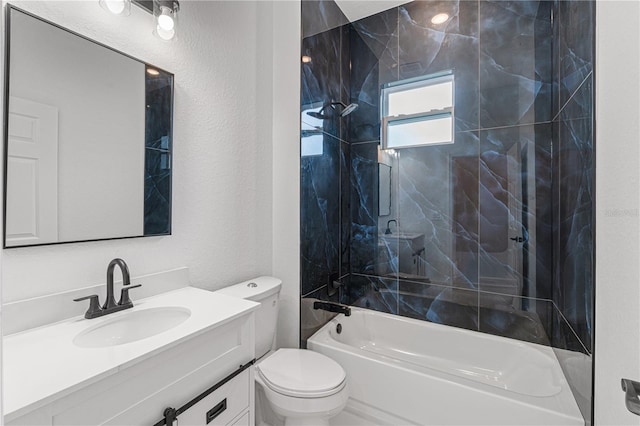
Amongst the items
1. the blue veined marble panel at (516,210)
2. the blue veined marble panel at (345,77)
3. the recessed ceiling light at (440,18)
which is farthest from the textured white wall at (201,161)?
the blue veined marble panel at (516,210)

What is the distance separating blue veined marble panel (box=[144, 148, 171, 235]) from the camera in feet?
5.02

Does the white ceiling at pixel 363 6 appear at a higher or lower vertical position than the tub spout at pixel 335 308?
higher

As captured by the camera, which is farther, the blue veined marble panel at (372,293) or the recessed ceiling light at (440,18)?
the blue veined marble panel at (372,293)

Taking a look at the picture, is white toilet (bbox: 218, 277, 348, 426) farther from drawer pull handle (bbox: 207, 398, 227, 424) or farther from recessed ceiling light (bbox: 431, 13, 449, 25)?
recessed ceiling light (bbox: 431, 13, 449, 25)

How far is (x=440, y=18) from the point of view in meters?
2.43

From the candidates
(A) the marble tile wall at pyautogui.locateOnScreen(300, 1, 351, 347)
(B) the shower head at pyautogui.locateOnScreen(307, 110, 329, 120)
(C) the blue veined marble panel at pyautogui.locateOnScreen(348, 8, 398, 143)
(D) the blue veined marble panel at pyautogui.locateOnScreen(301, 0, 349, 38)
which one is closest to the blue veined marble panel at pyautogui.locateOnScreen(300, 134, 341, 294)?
(A) the marble tile wall at pyautogui.locateOnScreen(300, 1, 351, 347)

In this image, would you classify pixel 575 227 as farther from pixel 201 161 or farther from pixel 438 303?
pixel 201 161

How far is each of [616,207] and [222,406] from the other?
156 cm

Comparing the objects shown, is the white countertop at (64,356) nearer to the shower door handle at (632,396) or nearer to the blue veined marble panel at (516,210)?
the shower door handle at (632,396)

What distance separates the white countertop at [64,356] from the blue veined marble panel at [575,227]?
1.46 metres

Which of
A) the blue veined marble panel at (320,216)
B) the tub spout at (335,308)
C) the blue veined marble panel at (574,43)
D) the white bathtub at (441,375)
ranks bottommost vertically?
the white bathtub at (441,375)

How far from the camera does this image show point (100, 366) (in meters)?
0.91

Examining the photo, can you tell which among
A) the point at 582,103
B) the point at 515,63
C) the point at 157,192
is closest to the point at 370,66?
the point at 515,63

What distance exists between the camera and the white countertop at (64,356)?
0.80 metres
